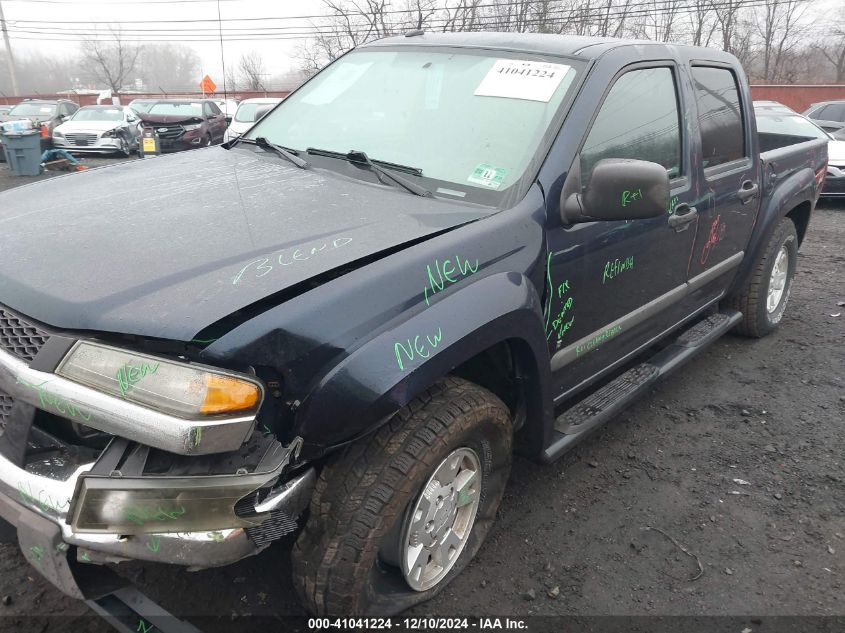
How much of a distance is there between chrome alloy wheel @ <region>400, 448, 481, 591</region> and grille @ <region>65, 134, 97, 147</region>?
17195 mm

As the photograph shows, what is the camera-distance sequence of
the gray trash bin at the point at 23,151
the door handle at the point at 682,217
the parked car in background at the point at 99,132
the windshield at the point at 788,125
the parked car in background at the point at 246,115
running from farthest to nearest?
1. the parked car in background at the point at 99,132
2. the parked car in background at the point at 246,115
3. the gray trash bin at the point at 23,151
4. the windshield at the point at 788,125
5. the door handle at the point at 682,217

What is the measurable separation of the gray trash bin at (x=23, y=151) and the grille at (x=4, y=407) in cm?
1314

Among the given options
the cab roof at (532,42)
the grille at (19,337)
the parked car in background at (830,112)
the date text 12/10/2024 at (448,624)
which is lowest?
the date text 12/10/2024 at (448,624)

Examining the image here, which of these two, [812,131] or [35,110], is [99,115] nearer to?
[35,110]

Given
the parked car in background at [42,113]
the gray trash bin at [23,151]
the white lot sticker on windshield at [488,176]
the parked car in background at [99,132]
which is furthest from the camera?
the parked car in background at [42,113]

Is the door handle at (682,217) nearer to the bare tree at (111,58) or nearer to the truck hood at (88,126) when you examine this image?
the truck hood at (88,126)

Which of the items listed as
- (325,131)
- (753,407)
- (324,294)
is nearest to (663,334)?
(753,407)

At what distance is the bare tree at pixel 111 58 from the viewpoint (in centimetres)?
5907

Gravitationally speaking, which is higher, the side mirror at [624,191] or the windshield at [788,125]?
the side mirror at [624,191]

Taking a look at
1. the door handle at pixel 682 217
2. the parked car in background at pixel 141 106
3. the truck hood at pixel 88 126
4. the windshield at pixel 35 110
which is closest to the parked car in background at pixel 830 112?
the door handle at pixel 682 217

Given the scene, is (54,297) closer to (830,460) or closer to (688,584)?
(688,584)

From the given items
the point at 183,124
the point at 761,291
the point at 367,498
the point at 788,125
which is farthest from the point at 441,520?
the point at 183,124

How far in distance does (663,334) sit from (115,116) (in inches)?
694

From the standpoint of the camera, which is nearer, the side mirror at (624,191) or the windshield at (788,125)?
the side mirror at (624,191)
